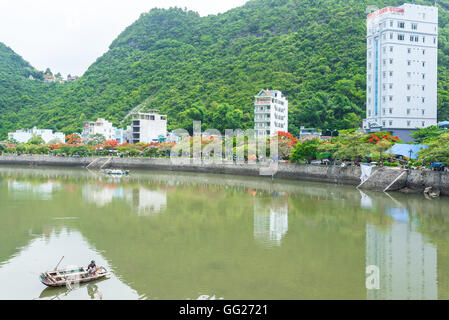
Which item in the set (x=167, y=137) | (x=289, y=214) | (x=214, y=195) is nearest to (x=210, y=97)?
(x=167, y=137)

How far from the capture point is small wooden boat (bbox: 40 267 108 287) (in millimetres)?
9914

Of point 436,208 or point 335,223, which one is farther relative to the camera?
point 436,208

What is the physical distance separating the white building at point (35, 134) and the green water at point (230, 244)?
46.9 m

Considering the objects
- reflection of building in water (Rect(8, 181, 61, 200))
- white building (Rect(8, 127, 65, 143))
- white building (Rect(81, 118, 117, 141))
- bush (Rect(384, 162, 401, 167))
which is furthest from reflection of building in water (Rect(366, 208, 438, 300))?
white building (Rect(8, 127, 65, 143))

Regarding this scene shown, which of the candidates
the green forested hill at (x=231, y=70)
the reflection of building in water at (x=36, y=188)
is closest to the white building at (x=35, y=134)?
the green forested hill at (x=231, y=70)

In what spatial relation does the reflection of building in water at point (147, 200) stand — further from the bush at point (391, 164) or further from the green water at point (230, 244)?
the bush at point (391, 164)

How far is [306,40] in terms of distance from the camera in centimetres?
6862

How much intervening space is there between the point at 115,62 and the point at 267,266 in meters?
99.0

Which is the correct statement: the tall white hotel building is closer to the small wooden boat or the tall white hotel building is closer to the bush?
the bush

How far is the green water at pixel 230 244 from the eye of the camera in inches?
392

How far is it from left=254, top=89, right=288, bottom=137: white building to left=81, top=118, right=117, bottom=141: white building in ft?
96.2

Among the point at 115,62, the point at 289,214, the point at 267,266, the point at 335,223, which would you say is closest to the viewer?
the point at 267,266
